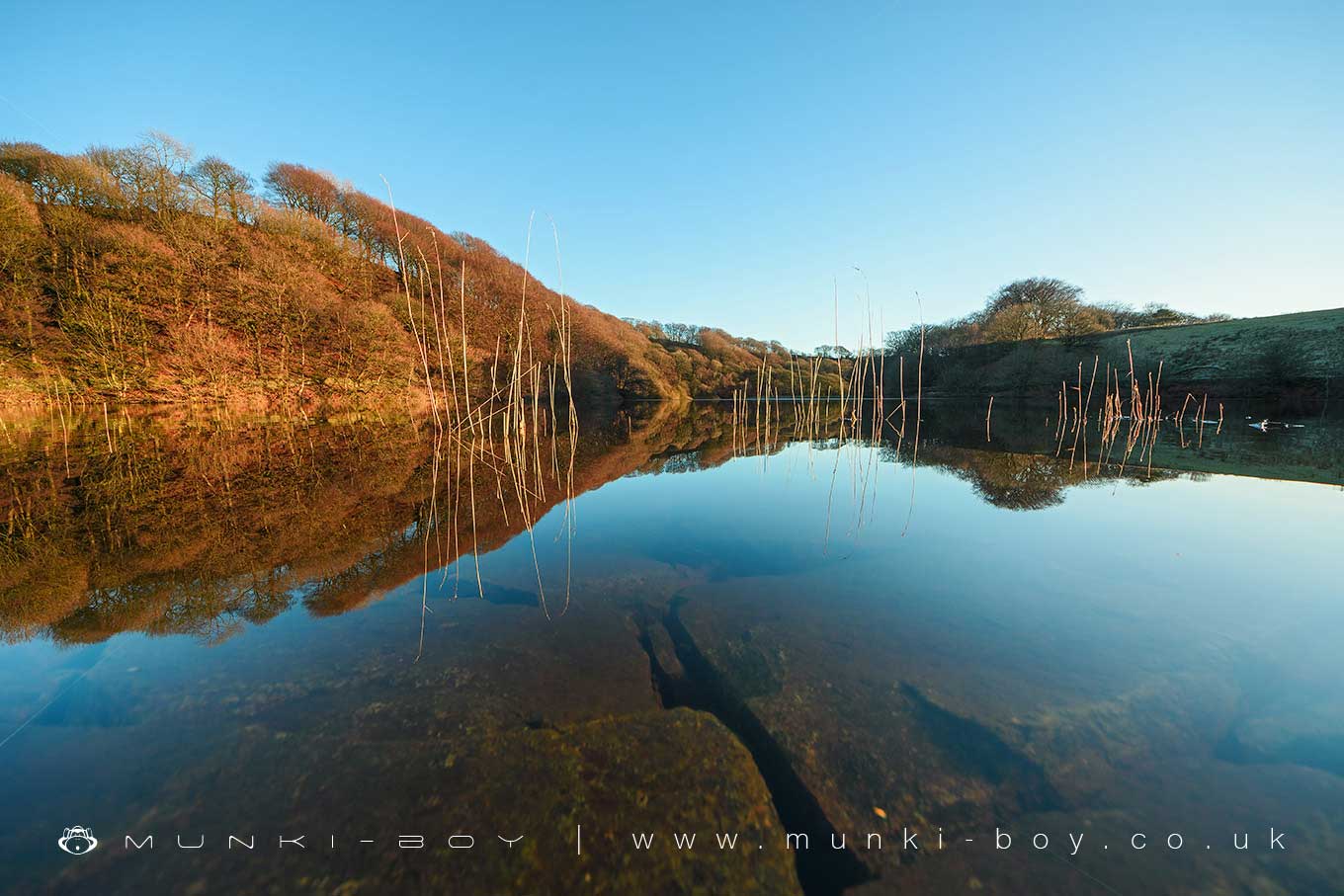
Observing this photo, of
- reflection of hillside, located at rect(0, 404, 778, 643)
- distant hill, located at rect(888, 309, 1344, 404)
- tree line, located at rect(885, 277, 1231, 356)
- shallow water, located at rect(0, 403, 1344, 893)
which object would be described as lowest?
shallow water, located at rect(0, 403, 1344, 893)

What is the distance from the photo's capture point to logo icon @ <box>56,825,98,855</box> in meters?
1.04

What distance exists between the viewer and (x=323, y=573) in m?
2.80

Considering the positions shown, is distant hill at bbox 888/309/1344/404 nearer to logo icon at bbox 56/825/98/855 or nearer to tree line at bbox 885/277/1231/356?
tree line at bbox 885/277/1231/356

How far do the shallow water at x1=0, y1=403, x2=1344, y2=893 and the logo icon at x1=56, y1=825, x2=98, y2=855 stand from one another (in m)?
0.02

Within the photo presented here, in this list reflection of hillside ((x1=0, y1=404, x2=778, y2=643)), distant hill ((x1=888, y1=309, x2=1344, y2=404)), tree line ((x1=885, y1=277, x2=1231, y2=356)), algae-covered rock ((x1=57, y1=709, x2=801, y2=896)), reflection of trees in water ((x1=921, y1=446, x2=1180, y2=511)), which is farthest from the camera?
tree line ((x1=885, y1=277, x2=1231, y2=356))

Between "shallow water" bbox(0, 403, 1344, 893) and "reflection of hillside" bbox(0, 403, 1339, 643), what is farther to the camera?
"reflection of hillside" bbox(0, 403, 1339, 643)

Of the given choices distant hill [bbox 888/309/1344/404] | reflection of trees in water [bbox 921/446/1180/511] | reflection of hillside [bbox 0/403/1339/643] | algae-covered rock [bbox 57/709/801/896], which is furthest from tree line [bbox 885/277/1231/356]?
algae-covered rock [bbox 57/709/801/896]

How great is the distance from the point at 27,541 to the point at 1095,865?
20.3 ft

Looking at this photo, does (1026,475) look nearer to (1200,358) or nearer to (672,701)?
(672,701)

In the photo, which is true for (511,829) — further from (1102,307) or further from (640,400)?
(1102,307)

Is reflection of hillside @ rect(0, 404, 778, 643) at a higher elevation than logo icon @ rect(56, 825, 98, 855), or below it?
higher

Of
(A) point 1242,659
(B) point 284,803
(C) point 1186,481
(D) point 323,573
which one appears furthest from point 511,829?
(C) point 1186,481

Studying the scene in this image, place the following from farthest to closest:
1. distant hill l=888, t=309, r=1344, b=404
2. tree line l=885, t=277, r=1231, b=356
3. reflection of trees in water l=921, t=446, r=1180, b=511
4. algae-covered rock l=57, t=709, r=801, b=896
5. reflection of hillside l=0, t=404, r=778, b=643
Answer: tree line l=885, t=277, r=1231, b=356 < distant hill l=888, t=309, r=1344, b=404 < reflection of trees in water l=921, t=446, r=1180, b=511 < reflection of hillside l=0, t=404, r=778, b=643 < algae-covered rock l=57, t=709, r=801, b=896

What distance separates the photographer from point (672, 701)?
5.46 feet
